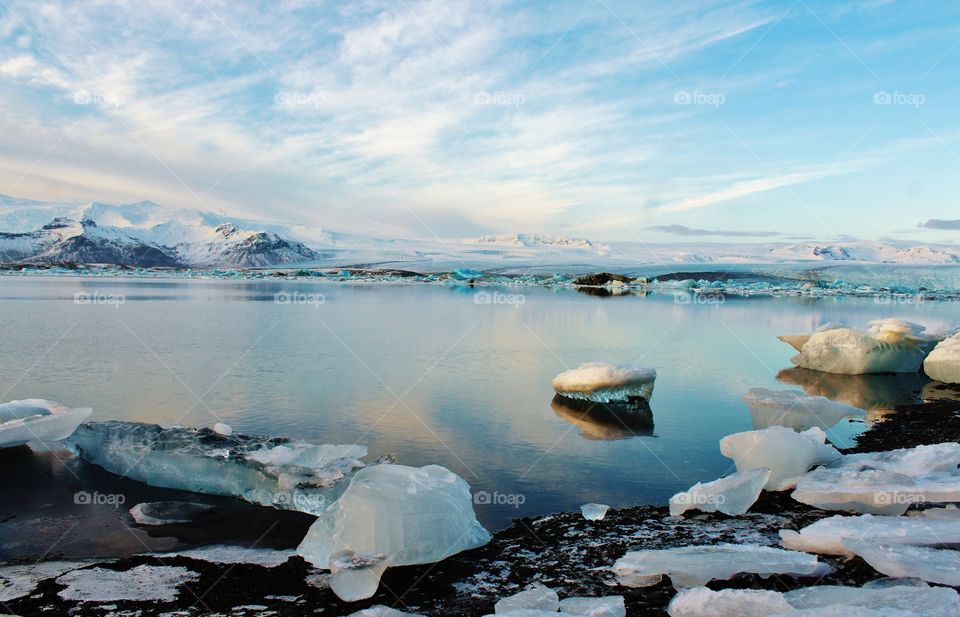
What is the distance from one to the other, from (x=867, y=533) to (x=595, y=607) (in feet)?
5.08

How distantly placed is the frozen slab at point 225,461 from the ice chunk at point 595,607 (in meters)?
1.92

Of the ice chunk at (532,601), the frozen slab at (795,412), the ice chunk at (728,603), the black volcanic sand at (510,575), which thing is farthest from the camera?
the frozen slab at (795,412)

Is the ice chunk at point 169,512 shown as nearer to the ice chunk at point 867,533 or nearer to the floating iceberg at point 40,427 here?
the floating iceberg at point 40,427

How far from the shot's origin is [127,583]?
3.13 meters

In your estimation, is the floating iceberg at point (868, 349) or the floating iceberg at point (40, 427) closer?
the floating iceberg at point (40, 427)

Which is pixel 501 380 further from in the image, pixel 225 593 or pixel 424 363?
pixel 225 593

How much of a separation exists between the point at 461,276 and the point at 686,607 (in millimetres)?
56496

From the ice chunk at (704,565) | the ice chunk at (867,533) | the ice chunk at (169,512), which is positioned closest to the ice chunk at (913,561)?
the ice chunk at (867,533)

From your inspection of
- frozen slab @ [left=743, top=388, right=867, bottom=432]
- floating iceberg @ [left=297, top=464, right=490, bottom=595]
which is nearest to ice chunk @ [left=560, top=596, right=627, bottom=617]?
floating iceberg @ [left=297, top=464, right=490, bottom=595]

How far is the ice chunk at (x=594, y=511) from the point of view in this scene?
4.07 meters

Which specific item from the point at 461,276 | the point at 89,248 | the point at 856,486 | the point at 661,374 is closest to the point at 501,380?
the point at 661,374

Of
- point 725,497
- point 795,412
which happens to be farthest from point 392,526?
point 795,412

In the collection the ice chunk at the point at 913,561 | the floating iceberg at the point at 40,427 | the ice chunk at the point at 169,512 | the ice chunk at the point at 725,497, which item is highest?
the floating iceberg at the point at 40,427

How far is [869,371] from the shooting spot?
10922mm
